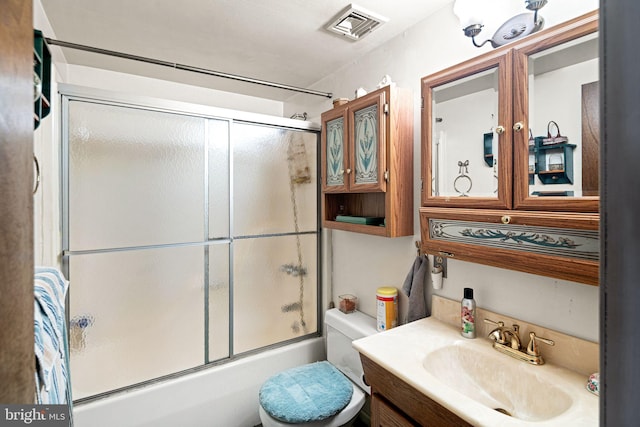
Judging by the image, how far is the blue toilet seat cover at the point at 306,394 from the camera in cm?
139

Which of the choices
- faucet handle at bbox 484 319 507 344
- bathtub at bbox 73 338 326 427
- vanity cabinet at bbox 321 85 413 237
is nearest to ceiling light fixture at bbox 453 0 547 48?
vanity cabinet at bbox 321 85 413 237

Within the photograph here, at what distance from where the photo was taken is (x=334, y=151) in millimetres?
1858

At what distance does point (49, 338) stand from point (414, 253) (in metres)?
1.42

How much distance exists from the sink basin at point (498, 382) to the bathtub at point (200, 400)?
1.18 metres

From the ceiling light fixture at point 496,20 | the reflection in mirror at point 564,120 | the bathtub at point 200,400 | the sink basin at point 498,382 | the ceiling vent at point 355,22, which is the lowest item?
the bathtub at point 200,400

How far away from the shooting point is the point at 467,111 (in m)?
1.19

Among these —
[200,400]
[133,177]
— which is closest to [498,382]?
[200,400]

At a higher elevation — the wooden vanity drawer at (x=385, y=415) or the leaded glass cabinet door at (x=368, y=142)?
the leaded glass cabinet door at (x=368, y=142)

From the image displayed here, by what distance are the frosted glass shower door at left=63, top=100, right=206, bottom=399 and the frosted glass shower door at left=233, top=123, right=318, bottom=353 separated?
9.3 inches

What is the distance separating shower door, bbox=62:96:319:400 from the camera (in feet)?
5.02

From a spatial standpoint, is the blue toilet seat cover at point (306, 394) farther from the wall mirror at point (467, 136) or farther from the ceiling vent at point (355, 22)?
the ceiling vent at point (355, 22)

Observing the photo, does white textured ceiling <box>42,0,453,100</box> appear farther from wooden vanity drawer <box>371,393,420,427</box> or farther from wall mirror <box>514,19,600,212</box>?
wooden vanity drawer <box>371,393,420,427</box>

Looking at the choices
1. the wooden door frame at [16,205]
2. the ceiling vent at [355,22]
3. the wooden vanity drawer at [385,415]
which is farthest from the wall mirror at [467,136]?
the wooden door frame at [16,205]

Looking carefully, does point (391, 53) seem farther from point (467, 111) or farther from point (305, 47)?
point (467, 111)
